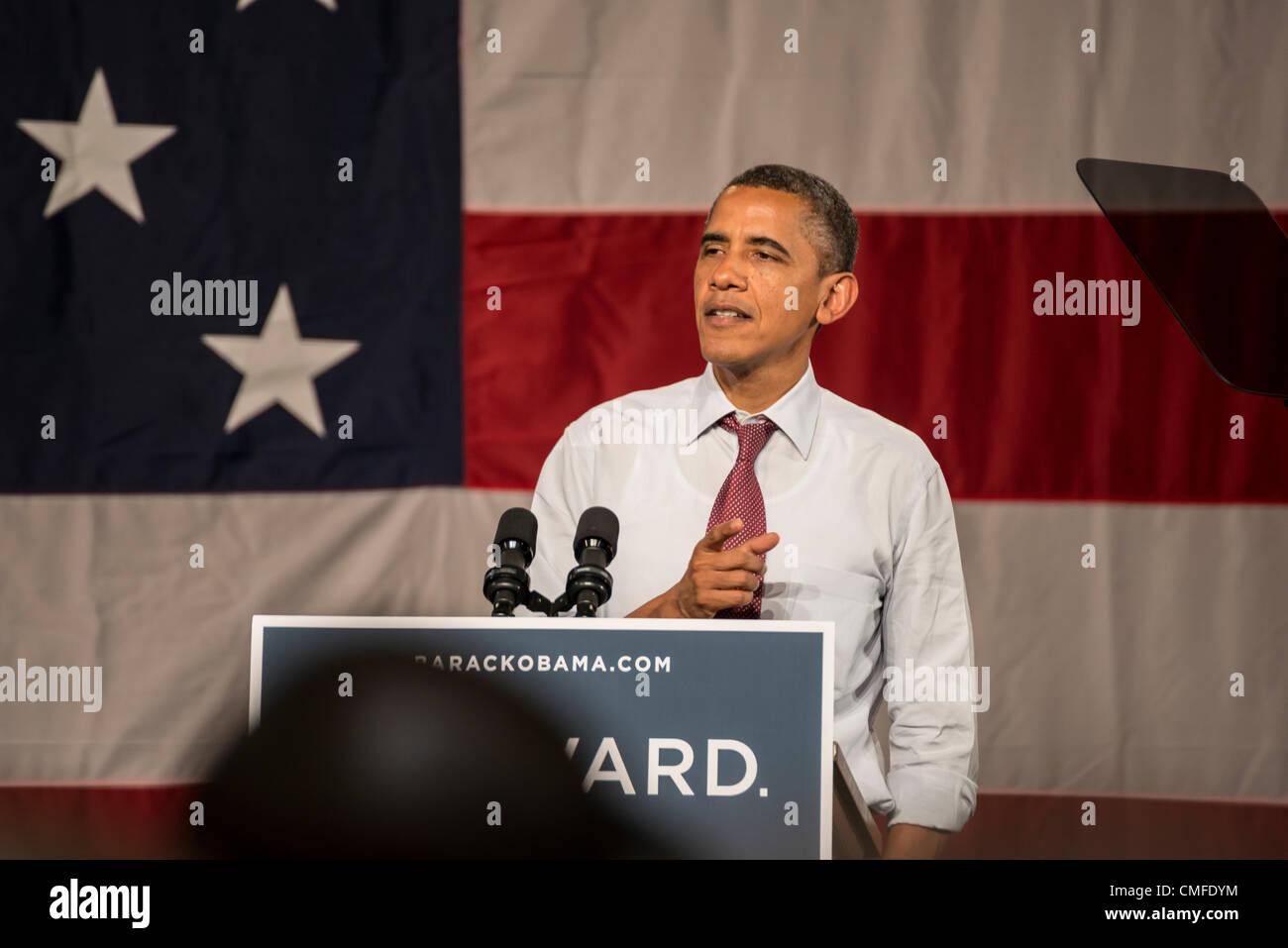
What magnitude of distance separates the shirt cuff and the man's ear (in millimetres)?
944

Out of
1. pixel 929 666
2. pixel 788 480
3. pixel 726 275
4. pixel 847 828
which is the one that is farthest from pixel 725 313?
pixel 847 828

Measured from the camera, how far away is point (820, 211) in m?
2.29

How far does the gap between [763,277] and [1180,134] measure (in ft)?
3.52

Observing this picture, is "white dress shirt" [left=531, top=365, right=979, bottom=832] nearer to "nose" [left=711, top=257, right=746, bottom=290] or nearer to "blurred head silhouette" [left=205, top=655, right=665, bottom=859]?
"nose" [left=711, top=257, right=746, bottom=290]

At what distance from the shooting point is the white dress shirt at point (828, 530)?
1981 millimetres

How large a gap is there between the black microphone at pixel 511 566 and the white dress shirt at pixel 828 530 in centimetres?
74

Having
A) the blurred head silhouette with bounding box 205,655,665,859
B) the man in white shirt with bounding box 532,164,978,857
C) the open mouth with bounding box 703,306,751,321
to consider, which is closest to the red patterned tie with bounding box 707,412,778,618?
the man in white shirt with bounding box 532,164,978,857

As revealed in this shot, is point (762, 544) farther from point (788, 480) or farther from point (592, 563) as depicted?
point (788, 480)

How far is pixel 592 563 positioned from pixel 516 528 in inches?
4.1

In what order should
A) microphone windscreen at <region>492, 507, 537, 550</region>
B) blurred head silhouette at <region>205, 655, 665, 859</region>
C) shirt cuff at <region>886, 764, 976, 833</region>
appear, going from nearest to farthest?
blurred head silhouette at <region>205, 655, 665, 859</region> → microphone windscreen at <region>492, 507, 537, 550</region> → shirt cuff at <region>886, 764, 976, 833</region>

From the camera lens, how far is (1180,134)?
2.48 m

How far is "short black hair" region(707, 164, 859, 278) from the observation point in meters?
2.27

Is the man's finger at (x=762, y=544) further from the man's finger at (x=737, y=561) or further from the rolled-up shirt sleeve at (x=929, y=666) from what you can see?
the rolled-up shirt sleeve at (x=929, y=666)
